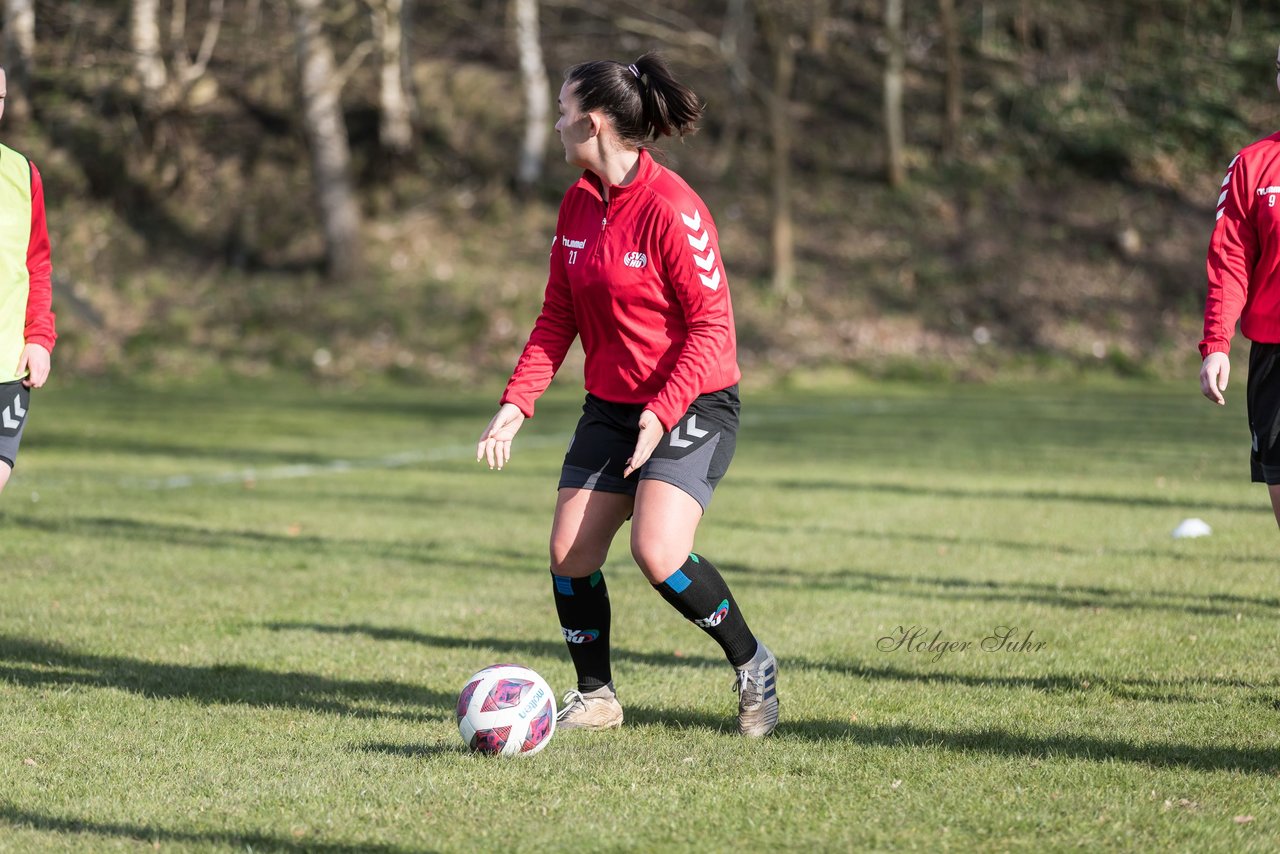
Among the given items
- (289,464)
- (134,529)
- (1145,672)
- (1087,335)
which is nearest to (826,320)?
(1087,335)

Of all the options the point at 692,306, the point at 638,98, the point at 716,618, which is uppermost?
the point at 638,98

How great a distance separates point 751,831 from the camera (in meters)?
3.69

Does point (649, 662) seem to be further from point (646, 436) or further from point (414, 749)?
A: point (646, 436)

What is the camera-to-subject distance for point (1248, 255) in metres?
4.65

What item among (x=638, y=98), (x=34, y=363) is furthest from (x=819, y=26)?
(x=34, y=363)

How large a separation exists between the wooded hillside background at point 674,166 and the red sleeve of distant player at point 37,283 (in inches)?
805

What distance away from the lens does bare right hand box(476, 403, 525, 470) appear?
183 inches

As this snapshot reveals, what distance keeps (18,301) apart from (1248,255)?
14.1ft

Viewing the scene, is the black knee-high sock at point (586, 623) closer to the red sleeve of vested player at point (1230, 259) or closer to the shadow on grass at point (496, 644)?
the shadow on grass at point (496, 644)

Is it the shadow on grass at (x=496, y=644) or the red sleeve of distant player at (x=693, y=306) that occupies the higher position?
the red sleeve of distant player at (x=693, y=306)

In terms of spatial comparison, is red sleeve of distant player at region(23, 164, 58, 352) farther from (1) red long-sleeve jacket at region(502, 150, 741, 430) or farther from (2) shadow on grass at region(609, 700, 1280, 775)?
(2) shadow on grass at region(609, 700, 1280, 775)

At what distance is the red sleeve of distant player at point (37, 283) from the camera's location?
4.96 metres

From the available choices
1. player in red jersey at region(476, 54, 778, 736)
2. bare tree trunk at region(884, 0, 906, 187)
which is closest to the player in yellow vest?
player in red jersey at region(476, 54, 778, 736)

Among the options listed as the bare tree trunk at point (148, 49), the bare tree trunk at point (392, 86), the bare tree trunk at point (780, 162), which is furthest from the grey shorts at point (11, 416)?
the bare tree trunk at point (780, 162)
